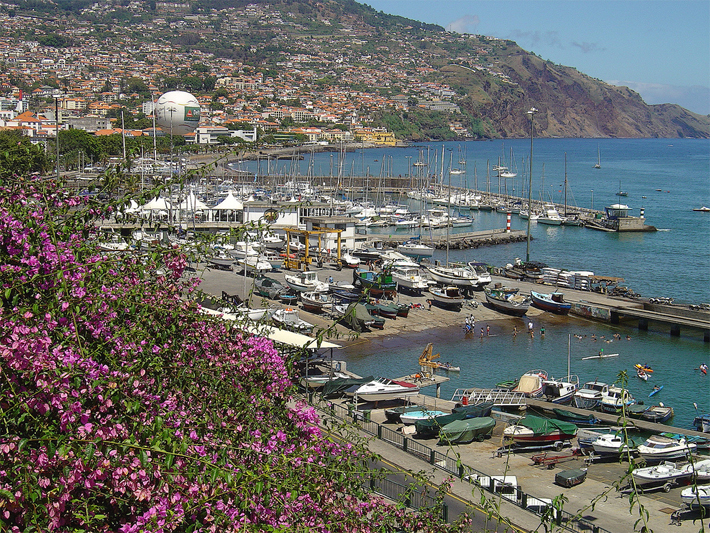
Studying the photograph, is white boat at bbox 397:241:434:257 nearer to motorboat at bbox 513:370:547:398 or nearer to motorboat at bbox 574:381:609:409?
motorboat at bbox 513:370:547:398

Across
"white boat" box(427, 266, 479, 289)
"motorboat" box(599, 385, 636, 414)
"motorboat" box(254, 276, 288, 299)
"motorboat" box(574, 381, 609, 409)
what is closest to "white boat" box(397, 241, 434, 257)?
"white boat" box(427, 266, 479, 289)

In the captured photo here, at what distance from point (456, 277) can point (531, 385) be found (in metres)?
12.1

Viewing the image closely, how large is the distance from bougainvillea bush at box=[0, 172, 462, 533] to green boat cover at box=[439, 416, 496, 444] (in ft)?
31.3

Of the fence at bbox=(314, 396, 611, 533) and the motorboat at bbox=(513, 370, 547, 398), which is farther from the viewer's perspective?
the motorboat at bbox=(513, 370, 547, 398)

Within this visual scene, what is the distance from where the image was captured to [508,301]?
2997 centimetres

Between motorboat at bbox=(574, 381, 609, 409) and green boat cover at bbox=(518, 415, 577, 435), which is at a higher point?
green boat cover at bbox=(518, 415, 577, 435)

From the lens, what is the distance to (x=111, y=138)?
79188 millimetres

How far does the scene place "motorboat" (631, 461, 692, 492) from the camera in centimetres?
→ 1403

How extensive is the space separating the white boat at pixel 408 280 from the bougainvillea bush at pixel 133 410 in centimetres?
2451

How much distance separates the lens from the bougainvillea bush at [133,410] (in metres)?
3.95

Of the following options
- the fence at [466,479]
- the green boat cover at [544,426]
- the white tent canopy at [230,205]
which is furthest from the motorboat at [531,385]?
the white tent canopy at [230,205]

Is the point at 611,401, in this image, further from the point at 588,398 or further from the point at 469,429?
the point at 469,429

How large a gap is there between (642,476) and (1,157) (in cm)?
1233

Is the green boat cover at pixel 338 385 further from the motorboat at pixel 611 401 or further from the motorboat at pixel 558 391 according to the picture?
the motorboat at pixel 611 401
